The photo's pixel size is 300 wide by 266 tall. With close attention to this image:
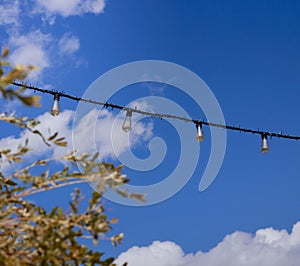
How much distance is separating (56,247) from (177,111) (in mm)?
4580

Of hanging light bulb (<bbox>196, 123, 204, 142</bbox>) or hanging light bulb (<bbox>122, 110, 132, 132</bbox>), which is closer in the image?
hanging light bulb (<bbox>122, 110, 132, 132</bbox>)

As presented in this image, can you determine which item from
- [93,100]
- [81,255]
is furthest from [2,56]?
[93,100]

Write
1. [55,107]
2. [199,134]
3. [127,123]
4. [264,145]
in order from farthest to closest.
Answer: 1. [264,145]
2. [199,134]
3. [127,123]
4. [55,107]

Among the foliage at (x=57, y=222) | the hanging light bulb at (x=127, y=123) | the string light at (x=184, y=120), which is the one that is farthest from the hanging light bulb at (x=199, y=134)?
the foliage at (x=57, y=222)

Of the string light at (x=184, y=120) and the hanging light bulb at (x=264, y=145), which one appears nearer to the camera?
the string light at (x=184, y=120)

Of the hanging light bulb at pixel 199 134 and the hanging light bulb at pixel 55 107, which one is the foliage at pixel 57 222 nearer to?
the hanging light bulb at pixel 55 107

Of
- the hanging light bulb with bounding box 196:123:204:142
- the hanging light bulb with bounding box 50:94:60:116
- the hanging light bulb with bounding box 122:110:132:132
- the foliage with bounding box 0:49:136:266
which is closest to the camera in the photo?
the foliage with bounding box 0:49:136:266

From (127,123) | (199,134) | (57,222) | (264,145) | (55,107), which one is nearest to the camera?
(57,222)

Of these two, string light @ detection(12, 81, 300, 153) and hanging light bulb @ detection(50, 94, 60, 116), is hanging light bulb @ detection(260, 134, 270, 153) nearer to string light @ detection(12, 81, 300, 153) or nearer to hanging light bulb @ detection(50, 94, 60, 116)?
string light @ detection(12, 81, 300, 153)

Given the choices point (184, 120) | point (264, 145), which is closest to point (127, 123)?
point (184, 120)

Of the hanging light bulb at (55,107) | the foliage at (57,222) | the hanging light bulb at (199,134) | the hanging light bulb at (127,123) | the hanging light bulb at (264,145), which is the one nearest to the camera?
the foliage at (57,222)

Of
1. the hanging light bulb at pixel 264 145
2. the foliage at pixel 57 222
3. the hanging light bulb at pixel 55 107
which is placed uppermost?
the hanging light bulb at pixel 55 107

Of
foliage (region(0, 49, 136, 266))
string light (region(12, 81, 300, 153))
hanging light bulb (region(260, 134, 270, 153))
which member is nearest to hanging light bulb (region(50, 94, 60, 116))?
string light (region(12, 81, 300, 153))

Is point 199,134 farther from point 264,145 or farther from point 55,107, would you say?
point 55,107
